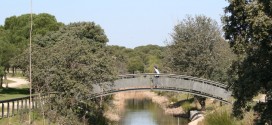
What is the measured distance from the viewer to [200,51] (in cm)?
3984

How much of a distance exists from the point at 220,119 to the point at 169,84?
934 centimetres

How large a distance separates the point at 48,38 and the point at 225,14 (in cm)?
3386

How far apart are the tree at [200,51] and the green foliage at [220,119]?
12.1 m

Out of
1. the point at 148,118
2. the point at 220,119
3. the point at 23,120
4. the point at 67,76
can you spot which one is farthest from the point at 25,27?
the point at 220,119

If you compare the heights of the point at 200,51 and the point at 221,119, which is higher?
the point at 200,51

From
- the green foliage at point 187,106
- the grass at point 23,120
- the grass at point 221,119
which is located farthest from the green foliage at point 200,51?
the grass at point 23,120

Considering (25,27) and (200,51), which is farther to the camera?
(25,27)

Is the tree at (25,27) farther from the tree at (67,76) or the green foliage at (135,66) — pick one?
the green foliage at (135,66)

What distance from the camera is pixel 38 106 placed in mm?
25562

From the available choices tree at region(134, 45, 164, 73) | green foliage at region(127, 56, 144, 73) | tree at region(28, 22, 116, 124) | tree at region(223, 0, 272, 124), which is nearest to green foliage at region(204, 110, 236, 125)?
tree at region(28, 22, 116, 124)

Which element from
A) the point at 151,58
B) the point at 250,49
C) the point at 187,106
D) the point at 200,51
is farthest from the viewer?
the point at 151,58

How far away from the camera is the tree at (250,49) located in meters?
14.2

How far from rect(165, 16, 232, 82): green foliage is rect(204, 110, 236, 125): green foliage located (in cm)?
1252

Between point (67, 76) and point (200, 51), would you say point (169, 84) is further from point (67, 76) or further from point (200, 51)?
point (67, 76)
